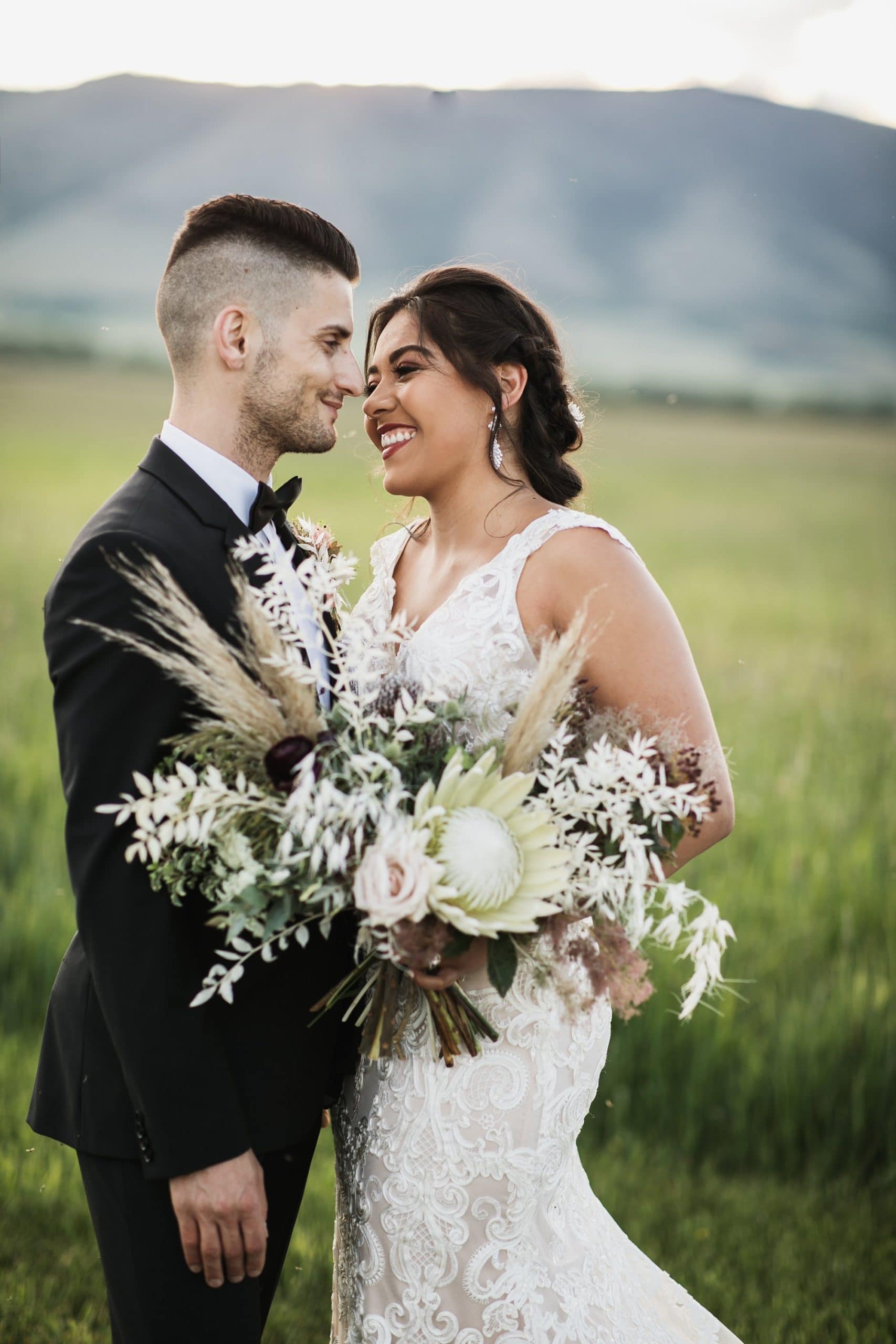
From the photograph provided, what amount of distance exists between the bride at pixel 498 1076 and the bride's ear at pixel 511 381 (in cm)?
2

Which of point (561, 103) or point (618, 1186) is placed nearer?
point (618, 1186)

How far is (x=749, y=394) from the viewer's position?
2972 cm

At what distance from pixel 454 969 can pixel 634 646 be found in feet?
3.27

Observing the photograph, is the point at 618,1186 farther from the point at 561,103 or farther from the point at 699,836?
the point at 561,103

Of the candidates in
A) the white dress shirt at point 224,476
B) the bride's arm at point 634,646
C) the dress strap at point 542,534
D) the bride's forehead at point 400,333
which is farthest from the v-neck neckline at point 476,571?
the bride's forehead at point 400,333

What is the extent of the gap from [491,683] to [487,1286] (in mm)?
1414

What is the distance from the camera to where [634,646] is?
107 inches

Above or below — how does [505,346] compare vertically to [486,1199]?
above

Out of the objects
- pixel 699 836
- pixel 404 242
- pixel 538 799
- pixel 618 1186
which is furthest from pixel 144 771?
pixel 404 242

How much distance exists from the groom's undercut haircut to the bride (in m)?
0.44

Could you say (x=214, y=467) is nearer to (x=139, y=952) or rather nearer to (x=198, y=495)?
(x=198, y=495)

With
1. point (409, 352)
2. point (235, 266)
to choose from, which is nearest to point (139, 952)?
point (235, 266)

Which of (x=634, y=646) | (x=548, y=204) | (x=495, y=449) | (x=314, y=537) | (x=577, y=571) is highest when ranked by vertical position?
(x=548, y=204)

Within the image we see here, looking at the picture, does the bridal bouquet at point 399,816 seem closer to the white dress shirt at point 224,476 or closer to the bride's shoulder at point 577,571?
the white dress shirt at point 224,476
